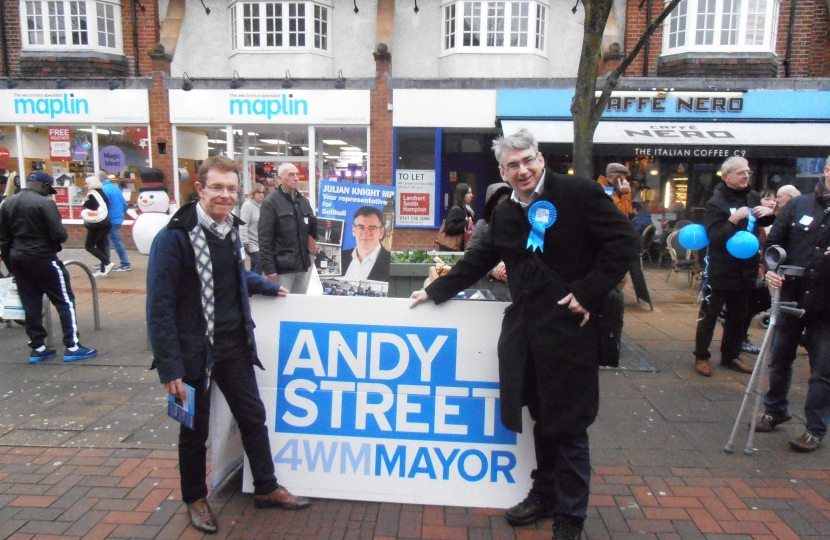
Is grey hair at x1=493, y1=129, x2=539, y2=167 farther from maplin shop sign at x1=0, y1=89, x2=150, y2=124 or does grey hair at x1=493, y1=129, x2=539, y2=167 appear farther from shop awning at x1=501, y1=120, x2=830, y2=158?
maplin shop sign at x1=0, y1=89, x2=150, y2=124

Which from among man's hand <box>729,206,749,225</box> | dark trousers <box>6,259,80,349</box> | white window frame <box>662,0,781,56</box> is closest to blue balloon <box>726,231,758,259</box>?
man's hand <box>729,206,749,225</box>

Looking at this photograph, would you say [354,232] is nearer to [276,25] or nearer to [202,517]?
[202,517]

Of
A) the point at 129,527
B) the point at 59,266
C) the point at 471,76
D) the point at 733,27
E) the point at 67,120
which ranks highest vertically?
the point at 733,27

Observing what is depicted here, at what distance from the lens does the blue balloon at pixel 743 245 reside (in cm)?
513

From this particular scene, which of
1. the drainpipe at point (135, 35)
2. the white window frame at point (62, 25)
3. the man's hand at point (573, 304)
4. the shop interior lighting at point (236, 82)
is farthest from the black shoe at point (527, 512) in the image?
the white window frame at point (62, 25)

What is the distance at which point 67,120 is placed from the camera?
13.9 meters

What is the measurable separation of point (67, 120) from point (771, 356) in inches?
588

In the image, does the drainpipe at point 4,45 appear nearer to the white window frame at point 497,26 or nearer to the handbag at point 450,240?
the white window frame at point 497,26

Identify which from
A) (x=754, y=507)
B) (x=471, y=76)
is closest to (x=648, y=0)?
(x=471, y=76)

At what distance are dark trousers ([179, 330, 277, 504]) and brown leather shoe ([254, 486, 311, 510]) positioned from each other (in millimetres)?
30

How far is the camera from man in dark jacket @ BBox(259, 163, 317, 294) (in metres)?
5.65

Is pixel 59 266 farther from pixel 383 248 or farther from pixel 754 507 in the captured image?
pixel 754 507

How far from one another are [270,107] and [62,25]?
5445 millimetres

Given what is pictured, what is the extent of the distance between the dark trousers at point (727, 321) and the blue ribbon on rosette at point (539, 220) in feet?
11.8
